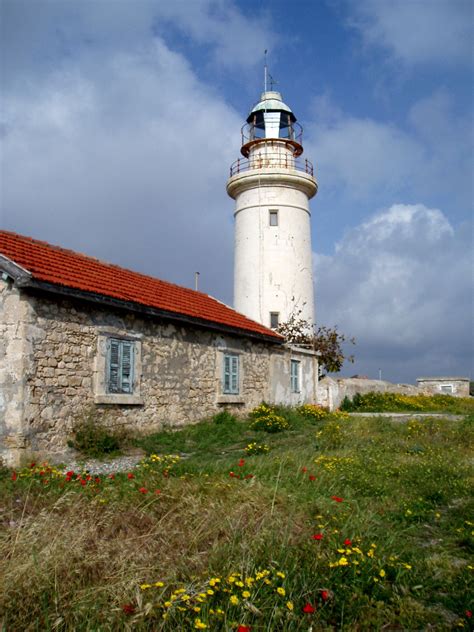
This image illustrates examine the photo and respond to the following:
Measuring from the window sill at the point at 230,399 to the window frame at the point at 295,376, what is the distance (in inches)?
143

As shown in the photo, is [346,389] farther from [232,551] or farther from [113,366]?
[232,551]

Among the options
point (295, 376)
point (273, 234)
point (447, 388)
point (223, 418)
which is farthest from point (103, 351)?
point (447, 388)

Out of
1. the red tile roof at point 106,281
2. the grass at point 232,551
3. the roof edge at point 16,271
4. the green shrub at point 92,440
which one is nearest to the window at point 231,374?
the red tile roof at point 106,281

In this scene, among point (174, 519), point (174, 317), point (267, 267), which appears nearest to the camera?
point (174, 519)

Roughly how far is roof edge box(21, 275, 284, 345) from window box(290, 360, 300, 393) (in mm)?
2522

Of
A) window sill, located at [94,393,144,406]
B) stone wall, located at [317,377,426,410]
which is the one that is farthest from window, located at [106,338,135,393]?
stone wall, located at [317,377,426,410]

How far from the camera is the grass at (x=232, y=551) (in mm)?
3764

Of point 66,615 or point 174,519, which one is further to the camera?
point 174,519

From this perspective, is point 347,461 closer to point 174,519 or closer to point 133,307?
point 174,519

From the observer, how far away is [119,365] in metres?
12.1

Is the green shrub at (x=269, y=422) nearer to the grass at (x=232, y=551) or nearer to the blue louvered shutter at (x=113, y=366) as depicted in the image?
the blue louvered shutter at (x=113, y=366)

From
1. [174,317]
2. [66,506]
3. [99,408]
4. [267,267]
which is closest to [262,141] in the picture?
[267,267]

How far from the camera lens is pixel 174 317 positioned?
534 inches

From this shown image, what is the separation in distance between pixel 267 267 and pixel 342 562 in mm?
19306
